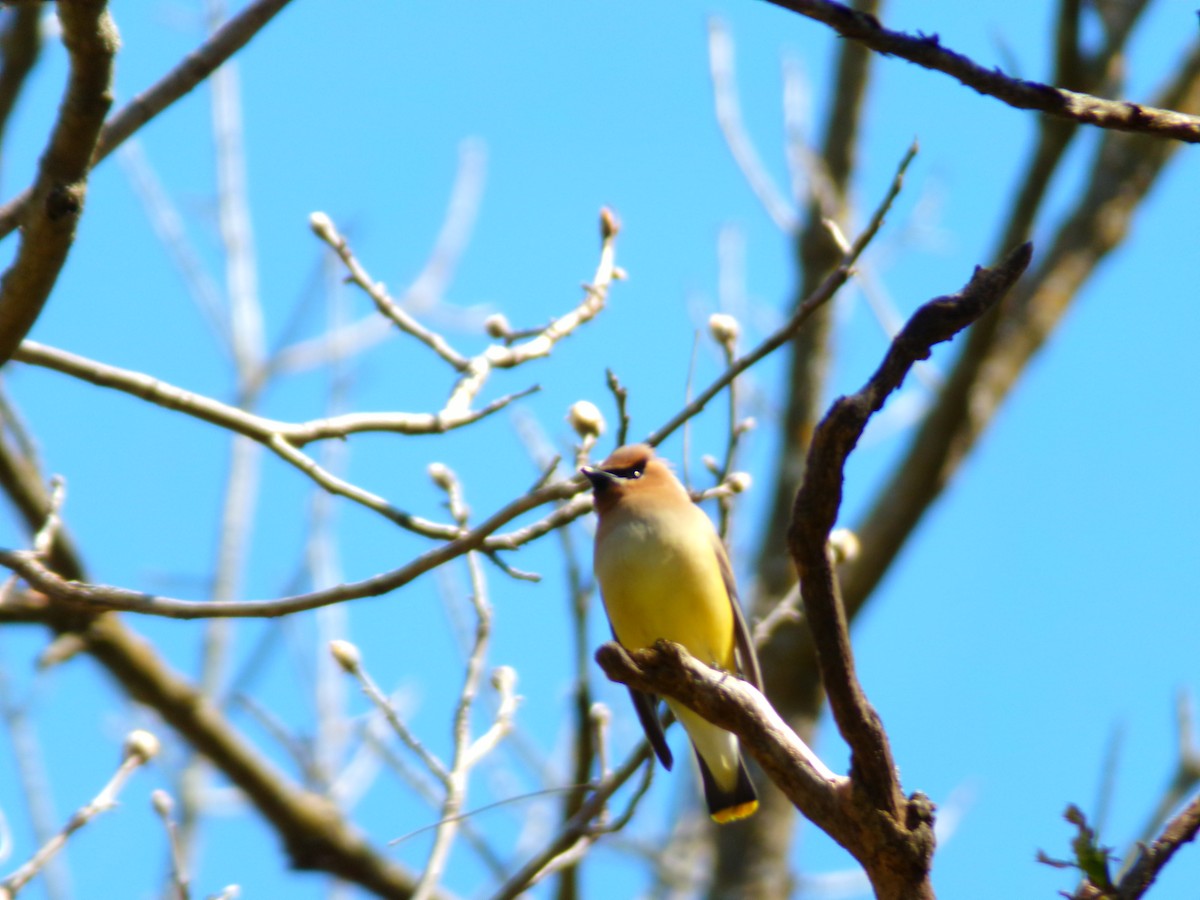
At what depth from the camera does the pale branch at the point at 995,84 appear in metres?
2.86

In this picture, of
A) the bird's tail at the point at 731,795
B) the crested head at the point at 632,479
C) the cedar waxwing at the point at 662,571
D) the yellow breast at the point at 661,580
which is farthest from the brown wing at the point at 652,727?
the bird's tail at the point at 731,795

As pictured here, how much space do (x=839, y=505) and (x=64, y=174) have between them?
1932 millimetres

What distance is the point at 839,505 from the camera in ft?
9.21

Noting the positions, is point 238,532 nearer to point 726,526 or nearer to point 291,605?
point 726,526

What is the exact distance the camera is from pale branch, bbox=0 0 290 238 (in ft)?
14.2

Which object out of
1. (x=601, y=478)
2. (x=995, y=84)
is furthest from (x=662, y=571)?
(x=995, y=84)

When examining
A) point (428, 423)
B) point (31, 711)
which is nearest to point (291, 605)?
point (428, 423)

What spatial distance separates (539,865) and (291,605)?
1.42 metres

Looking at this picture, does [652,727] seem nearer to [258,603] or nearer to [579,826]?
[579,826]

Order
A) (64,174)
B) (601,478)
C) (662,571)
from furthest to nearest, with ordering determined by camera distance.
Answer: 1. (662,571)
2. (601,478)
3. (64,174)

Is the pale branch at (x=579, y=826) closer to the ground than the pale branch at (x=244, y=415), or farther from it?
closer to the ground

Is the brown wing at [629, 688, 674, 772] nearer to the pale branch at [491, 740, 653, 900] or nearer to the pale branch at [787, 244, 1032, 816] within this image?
the pale branch at [491, 740, 653, 900]

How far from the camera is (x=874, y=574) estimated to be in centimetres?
927

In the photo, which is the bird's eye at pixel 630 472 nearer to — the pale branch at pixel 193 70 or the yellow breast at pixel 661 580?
the yellow breast at pixel 661 580
